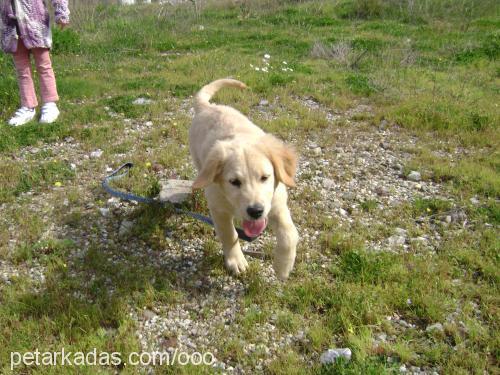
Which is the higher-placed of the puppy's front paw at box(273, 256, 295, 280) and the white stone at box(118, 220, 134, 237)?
the puppy's front paw at box(273, 256, 295, 280)

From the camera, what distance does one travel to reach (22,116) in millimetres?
6281

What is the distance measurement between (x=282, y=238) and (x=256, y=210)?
0.52 metres

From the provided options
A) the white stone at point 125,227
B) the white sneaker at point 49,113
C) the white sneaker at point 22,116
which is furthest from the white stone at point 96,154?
the white stone at point 125,227

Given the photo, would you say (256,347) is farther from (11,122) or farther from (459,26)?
(459,26)

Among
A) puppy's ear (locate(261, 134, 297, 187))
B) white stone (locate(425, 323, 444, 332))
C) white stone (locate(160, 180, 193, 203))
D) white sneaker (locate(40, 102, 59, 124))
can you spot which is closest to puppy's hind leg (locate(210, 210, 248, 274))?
puppy's ear (locate(261, 134, 297, 187))

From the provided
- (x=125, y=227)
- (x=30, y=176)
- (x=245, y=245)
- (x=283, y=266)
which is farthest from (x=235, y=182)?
(x=30, y=176)

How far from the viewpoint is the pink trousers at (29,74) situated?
625cm

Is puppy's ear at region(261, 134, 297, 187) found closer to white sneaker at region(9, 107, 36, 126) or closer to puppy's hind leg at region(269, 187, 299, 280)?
puppy's hind leg at region(269, 187, 299, 280)

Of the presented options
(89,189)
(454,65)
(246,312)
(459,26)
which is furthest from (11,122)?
(459,26)

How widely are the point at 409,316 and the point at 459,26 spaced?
11.4m

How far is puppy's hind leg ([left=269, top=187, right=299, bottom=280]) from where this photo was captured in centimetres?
319

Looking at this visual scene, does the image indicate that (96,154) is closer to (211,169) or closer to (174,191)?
(174,191)

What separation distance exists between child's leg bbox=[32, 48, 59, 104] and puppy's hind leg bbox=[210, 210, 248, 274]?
455 centimetres

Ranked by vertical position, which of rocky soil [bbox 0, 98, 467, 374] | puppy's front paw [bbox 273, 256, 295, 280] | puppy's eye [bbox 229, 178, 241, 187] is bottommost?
rocky soil [bbox 0, 98, 467, 374]
